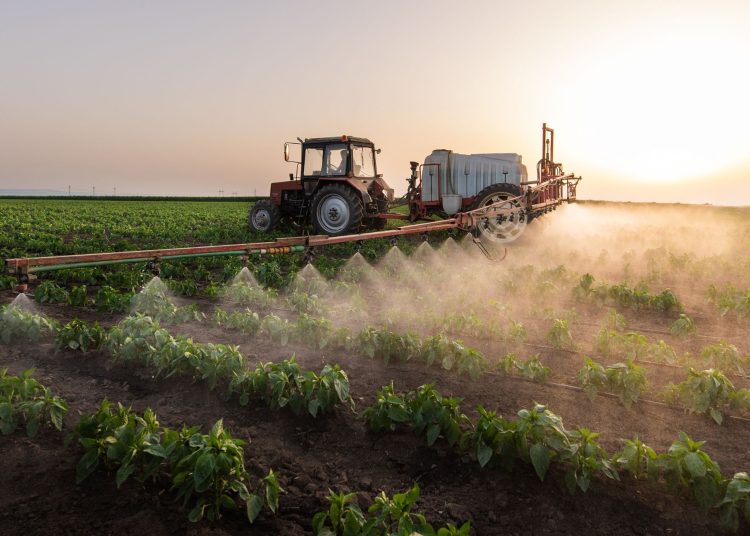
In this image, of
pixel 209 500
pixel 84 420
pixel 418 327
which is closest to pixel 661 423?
pixel 418 327

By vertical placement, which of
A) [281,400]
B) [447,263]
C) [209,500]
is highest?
[447,263]

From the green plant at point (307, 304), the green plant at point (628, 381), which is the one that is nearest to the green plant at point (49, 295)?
the green plant at point (307, 304)

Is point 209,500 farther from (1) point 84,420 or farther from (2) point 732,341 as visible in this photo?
(2) point 732,341

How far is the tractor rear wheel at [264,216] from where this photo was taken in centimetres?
1491

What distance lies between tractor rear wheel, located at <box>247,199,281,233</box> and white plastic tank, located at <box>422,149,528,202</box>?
4360mm

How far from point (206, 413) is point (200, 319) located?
8.38 feet

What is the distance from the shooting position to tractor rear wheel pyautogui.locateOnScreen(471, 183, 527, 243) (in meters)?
13.2

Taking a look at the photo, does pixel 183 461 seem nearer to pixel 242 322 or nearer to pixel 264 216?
pixel 242 322

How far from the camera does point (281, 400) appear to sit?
3980 mm

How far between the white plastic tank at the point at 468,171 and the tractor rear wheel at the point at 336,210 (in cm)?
298

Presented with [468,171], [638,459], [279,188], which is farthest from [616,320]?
[279,188]

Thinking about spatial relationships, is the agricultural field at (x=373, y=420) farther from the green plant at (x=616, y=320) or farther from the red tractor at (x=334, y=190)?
the red tractor at (x=334, y=190)

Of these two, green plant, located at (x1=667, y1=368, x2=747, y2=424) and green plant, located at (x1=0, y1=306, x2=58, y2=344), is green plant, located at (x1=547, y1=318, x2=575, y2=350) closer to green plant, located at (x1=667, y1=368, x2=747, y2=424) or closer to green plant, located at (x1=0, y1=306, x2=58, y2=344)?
green plant, located at (x1=667, y1=368, x2=747, y2=424)

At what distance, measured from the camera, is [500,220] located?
13508mm
